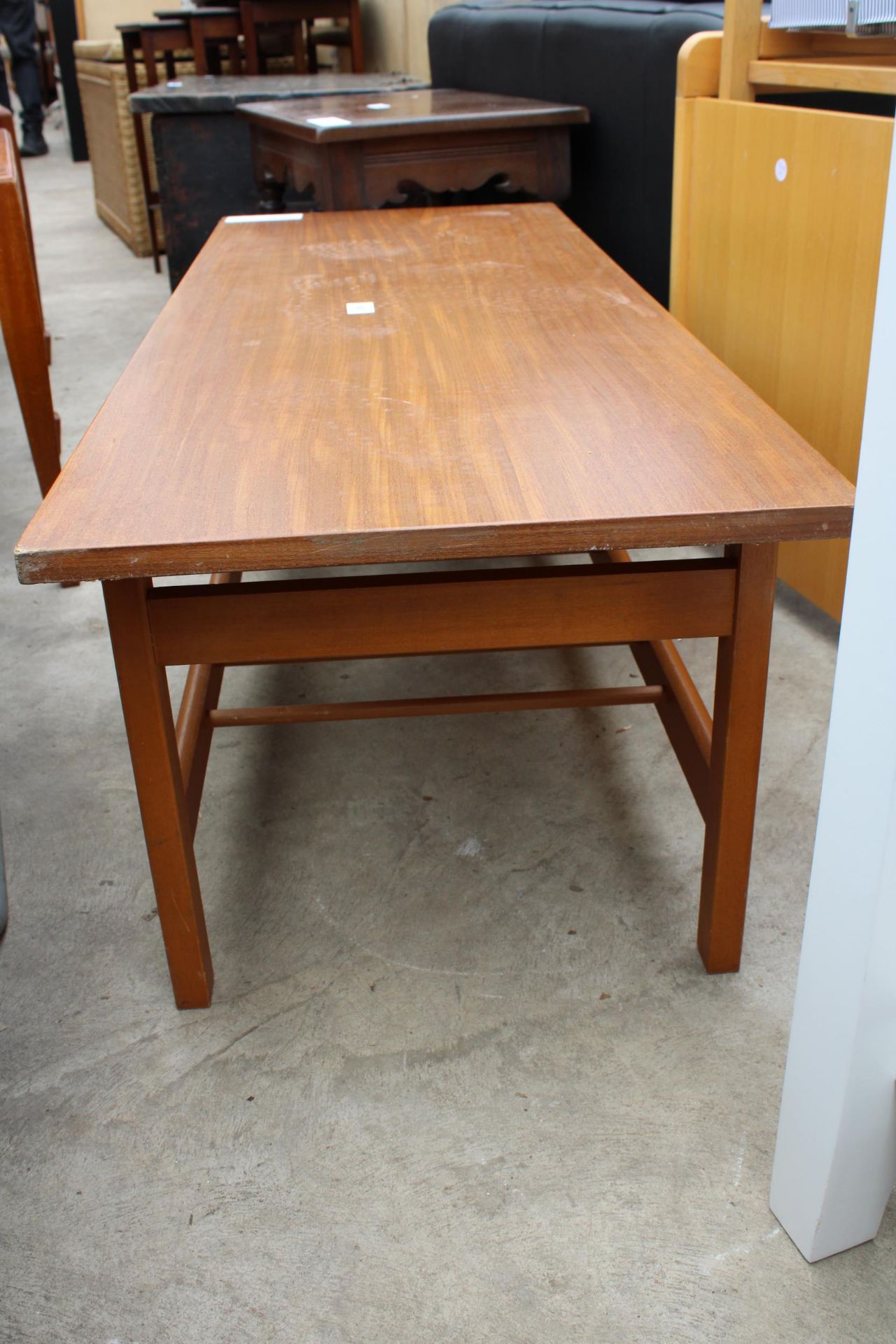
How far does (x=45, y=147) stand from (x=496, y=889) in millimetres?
8145

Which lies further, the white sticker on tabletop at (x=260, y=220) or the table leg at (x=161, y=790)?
the white sticker on tabletop at (x=260, y=220)

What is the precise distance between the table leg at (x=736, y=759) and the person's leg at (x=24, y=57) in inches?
309

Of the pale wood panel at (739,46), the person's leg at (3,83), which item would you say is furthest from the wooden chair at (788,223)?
the person's leg at (3,83)

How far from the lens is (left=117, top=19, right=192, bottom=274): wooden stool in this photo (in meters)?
4.09

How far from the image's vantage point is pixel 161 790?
989 mm

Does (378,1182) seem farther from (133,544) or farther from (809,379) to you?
(809,379)

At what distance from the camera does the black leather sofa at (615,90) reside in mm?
2168

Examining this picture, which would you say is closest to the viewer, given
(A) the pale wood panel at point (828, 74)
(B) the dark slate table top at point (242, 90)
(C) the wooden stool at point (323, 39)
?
Answer: (A) the pale wood panel at point (828, 74)

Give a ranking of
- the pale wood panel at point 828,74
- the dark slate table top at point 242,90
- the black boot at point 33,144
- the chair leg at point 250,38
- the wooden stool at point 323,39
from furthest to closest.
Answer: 1. the black boot at point 33,144
2. the wooden stool at point 323,39
3. the chair leg at point 250,38
4. the dark slate table top at point 242,90
5. the pale wood panel at point 828,74

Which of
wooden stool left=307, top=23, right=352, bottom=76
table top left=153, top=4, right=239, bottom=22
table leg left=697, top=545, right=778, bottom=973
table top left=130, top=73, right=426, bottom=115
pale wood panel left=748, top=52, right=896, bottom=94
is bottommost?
table leg left=697, top=545, right=778, bottom=973

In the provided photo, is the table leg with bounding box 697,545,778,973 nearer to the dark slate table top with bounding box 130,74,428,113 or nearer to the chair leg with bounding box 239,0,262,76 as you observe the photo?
the dark slate table top with bounding box 130,74,428,113

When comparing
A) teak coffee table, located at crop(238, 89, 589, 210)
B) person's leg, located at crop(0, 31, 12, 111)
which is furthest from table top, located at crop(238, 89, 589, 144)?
person's leg, located at crop(0, 31, 12, 111)

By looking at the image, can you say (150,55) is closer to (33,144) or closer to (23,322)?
(23,322)

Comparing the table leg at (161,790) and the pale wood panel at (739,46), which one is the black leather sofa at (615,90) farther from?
the table leg at (161,790)
